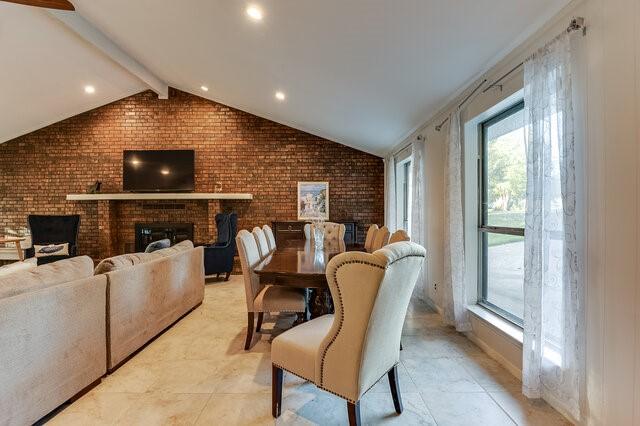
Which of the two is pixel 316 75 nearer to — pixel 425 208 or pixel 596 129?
pixel 425 208

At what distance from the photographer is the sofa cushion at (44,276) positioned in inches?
59.9

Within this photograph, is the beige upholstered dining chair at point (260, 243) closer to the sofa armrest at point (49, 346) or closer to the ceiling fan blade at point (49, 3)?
the sofa armrest at point (49, 346)

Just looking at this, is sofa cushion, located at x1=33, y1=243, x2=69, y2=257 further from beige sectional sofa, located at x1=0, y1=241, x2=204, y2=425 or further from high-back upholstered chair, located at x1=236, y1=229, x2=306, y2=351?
high-back upholstered chair, located at x1=236, y1=229, x2=306, y2=351

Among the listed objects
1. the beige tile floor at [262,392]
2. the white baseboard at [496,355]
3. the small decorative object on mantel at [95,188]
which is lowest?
the beige tile floor at [262,392]

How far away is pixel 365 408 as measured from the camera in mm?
1667

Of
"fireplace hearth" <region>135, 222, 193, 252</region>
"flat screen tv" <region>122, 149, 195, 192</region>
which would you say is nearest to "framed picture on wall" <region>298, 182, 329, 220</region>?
"flat screen tv" <region>122, 149, 195, 192</region>

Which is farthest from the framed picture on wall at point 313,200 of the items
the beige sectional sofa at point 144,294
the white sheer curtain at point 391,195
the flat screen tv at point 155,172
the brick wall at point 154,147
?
the beige sectional sofa at point 144,294

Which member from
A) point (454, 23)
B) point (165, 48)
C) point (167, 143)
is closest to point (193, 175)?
point (167, 143)

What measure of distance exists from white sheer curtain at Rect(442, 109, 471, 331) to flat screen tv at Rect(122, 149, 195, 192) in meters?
4.67

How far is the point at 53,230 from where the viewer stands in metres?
5.21

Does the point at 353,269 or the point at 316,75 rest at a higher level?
the point at 316,75

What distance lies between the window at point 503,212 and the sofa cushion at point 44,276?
2942mm

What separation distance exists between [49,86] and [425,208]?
6.10m

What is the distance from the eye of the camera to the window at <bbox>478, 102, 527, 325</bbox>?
2281mm
